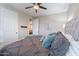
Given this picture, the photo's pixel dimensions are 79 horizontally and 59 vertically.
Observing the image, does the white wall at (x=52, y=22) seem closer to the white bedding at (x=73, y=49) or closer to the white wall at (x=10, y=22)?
the white wall at (x=10, y=22)

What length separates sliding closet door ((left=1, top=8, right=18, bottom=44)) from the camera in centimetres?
120

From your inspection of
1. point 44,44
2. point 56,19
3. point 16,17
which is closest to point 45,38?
point 44,44

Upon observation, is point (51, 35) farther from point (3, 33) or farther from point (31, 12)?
point (3, 33)

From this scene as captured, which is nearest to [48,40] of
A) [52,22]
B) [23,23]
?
[52,22]

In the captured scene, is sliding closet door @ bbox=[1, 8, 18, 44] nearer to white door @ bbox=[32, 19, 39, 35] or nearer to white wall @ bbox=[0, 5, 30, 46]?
white wall @ bbox=[0, 5, 30, 46]

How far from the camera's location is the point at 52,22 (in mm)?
1476

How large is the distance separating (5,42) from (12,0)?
75 cm

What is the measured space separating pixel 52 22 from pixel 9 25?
0.66 metres

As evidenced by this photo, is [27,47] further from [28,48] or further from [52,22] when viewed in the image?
[52,22]

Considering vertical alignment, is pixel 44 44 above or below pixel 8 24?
below

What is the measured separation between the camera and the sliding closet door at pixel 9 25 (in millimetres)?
1200

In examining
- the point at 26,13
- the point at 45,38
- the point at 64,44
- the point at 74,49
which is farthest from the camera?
the point at 45,38

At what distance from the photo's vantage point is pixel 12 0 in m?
0.72

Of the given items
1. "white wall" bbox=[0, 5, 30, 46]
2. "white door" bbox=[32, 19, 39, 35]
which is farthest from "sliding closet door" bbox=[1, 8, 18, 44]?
"white door" bbox=[32, 19, 39, 35]
